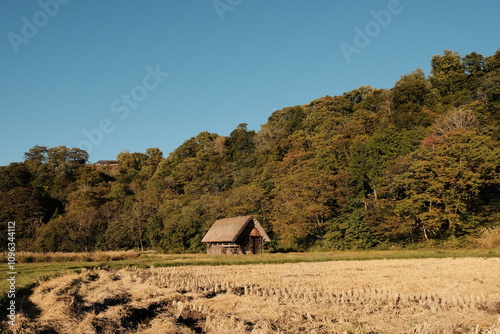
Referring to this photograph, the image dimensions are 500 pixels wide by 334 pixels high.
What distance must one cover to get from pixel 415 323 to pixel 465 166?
33919 millimetres

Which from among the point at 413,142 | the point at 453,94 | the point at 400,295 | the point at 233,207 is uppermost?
the point at 453,94

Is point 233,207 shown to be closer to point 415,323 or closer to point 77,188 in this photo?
point 415,323

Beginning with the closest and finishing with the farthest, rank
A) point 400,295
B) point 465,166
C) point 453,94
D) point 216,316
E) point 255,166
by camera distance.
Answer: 1. point 216,316
2. point 400,295
3. point 465,166
4. point 453,94
5. point 255,166

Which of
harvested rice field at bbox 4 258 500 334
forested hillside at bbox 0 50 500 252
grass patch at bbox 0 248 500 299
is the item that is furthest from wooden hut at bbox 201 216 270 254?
harvested rice field at bbox 4 258 500 334

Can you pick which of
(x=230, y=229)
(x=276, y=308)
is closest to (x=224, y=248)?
(x=230, y=229)

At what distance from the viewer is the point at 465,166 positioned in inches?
1406

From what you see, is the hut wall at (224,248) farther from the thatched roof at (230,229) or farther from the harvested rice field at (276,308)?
the harvested rice field at (276,308)

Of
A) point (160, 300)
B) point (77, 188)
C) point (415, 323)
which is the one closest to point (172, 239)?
point (77, 188)

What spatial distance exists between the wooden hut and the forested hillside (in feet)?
17.9

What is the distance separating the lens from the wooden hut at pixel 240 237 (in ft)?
134

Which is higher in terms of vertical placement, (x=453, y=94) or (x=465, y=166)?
(x=453, y=94)

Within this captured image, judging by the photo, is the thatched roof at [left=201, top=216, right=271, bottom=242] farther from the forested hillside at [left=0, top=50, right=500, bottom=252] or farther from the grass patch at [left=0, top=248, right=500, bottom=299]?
the grass patch at [left=0, top=248, right=500, bottom=299]

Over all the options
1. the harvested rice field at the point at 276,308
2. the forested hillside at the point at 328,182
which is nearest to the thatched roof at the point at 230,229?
the forested hillside at the point at 328,182

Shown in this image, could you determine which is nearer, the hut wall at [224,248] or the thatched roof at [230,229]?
the thatched roof at [230,229]
